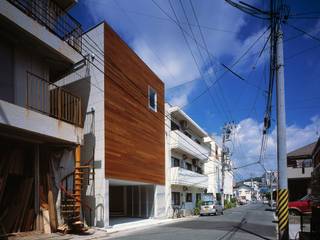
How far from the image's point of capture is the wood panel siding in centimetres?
2111

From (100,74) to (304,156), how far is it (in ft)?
106

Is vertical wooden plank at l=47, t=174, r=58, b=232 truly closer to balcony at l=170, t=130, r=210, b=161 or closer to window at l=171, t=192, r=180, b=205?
balcony at l=170, t=130, r=210, b=161

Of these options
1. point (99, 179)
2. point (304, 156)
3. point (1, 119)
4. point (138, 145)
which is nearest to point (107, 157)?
point (99, 179)

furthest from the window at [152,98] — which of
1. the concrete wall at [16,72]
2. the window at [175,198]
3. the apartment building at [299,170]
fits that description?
the apartment building at [299,170]

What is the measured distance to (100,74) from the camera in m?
20.8

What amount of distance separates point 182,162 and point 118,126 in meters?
19.4

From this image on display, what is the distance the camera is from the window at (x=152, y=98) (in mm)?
27809

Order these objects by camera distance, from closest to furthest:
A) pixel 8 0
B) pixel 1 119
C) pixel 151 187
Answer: pixel 1 119 → pixel 8 0 → pixel 151 187

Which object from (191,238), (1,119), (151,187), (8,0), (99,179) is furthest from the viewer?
(151,187)

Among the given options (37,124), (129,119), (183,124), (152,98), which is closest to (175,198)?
(183,124)

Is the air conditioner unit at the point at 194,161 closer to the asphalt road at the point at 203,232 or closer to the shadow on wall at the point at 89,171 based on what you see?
the asphalt road at the point at 203,232

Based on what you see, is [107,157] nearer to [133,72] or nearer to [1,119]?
[133,72]

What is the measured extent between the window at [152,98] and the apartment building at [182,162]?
412cm

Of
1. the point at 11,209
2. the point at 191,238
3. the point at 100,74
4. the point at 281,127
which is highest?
the point at 100,74
